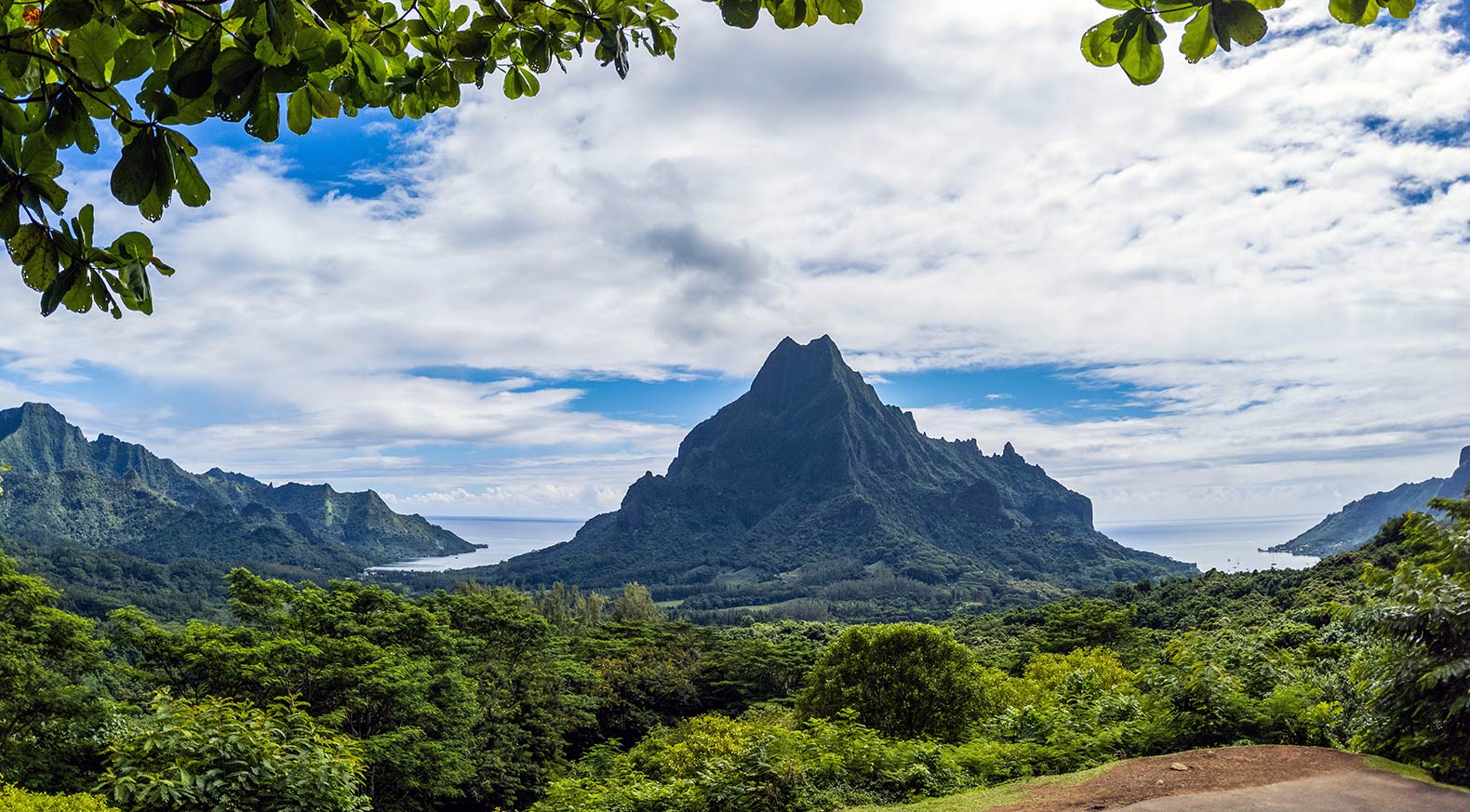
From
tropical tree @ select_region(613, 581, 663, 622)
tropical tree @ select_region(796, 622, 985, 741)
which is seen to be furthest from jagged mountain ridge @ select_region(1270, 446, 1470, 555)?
tropical tree @ select_region(796, 622, 985, 741)

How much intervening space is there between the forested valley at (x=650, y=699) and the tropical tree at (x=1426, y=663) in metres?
0.02

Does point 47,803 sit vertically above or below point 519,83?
below

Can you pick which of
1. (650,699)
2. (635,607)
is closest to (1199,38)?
(650,699)

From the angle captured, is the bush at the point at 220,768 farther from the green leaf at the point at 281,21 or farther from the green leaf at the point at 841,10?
the green leaf at the point at 841,10

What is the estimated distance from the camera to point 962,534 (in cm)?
17250

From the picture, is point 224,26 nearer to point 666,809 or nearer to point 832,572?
point 666,809

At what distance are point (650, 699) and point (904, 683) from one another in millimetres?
20802

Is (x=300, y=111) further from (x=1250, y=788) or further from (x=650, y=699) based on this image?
(x=650, y=699)

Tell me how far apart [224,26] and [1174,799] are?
6.90 m

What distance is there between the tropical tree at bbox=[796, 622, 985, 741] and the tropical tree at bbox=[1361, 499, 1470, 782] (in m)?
8.29

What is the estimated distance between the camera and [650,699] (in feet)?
106

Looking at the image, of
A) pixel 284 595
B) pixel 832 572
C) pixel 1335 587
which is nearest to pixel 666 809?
pixel 284 595

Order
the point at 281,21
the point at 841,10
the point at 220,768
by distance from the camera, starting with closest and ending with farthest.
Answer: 1. the point at 281,21
2. the point at 841,10
3. the point at 220,768

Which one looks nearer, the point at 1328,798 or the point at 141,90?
the point at 141,90
